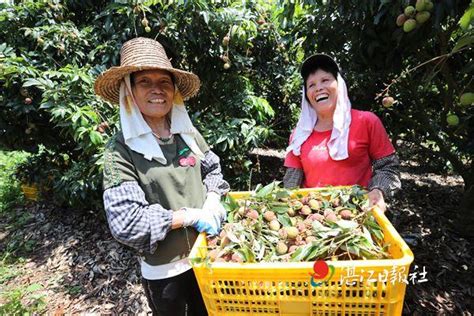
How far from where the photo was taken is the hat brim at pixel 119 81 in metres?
1.50

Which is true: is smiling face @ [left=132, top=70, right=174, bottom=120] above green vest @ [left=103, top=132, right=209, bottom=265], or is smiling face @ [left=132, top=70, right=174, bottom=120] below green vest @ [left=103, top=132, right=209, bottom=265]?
above

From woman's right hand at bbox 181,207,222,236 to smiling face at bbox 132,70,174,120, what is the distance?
495mm

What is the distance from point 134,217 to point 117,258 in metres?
2.25

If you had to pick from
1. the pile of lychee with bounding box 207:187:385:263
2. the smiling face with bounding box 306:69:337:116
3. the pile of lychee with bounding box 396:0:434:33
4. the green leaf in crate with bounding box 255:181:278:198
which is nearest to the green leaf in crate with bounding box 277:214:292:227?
the pile of lychee with bounding box 207:187:385:263

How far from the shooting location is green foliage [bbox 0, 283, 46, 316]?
2660 mm

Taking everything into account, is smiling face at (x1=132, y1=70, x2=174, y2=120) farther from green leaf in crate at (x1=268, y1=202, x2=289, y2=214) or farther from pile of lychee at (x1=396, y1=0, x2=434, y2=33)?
pile of lychee at (x1=396, y1=0, x2=434, y2=33)

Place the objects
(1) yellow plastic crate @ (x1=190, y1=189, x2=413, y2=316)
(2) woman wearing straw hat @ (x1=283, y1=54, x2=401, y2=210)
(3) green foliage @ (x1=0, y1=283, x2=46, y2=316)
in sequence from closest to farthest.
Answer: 1. (1) yellow plastic crate @ (x1=190, y1=189, x2=413, y2=316)
2. (2) woman wearing straw hat @ (x1=283, y1=54, x2=401, y2=210)
3. (3) green foliage @ (x1=0, y1=283, x2=46, y2=316)

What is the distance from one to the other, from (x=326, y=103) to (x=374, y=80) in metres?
1.91

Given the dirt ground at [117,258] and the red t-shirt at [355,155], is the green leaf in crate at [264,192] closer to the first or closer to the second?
the red t-shirt at [355,155]

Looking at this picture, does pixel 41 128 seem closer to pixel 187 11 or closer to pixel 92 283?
pixel 92 283

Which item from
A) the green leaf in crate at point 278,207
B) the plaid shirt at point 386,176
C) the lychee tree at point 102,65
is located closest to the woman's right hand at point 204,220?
the green leaf in crate at point 278,207

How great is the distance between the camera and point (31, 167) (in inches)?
168

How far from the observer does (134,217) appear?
1344 mm

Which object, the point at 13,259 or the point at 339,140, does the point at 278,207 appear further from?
the point at 13,259
